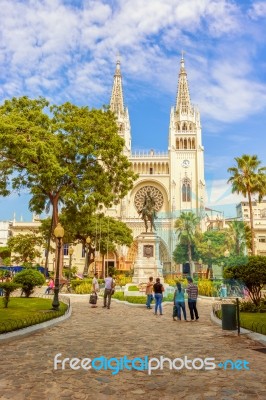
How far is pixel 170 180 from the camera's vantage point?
6544 centimetres

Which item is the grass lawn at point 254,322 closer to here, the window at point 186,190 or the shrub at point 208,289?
the shrub at point 208,289

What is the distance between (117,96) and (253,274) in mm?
67555

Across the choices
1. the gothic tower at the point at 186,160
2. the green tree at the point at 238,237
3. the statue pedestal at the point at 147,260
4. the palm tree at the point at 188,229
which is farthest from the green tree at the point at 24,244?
the green tree at the point at 238,237

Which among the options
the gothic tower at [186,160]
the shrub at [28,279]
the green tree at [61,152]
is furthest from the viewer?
the gothic tower at [186,160]

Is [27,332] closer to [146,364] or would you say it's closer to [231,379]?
[146,364]

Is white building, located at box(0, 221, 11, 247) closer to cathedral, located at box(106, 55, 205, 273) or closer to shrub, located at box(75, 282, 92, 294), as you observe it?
cathedral, located at box(106, 55, 205, 273)

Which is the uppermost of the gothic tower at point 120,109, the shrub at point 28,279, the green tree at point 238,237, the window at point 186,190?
the gothic tower at point 120,109

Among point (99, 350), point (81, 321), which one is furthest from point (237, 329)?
point (81, 321)

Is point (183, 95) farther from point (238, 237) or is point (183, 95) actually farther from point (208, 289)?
point (208, 289)

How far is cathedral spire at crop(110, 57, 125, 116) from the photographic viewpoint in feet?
245

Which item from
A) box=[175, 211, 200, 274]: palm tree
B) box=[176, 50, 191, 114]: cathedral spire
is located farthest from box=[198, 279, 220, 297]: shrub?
box=[176, 50, 191, 114]: cathedral spire

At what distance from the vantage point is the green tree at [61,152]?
24.3 m

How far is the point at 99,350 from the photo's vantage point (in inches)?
295

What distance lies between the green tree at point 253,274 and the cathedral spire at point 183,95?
197 feet
